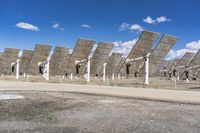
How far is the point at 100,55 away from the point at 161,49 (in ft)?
31.0

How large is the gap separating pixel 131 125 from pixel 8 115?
3825 mm

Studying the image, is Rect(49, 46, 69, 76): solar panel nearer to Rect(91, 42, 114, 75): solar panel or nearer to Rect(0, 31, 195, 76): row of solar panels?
Rect(0, 31, 195, 76): row of solar panels

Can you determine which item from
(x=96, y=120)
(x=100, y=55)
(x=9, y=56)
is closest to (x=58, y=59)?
(x=100, y=55)

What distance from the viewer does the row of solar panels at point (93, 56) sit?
33.2 m

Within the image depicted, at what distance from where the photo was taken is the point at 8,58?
41312mm

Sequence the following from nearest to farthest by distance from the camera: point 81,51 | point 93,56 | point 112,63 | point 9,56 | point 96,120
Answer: point 96,120 < point 81,51 < point 93,56 < point 9,56 < point 112,63

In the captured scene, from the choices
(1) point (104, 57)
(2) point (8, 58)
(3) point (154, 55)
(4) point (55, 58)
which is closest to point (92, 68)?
(1) point (104, 57)

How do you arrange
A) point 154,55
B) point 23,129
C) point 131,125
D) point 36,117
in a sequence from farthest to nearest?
point 154,55 < point 36,117 < point 131,125 < point 23,129

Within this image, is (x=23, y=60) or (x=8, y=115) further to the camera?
(x=23, y=60)

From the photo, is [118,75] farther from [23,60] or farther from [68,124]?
[68,124]

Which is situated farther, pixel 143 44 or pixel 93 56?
pixel 93 56

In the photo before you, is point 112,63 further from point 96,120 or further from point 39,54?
point 96,120

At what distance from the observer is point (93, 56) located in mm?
40000

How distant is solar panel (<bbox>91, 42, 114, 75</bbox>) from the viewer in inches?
1549
